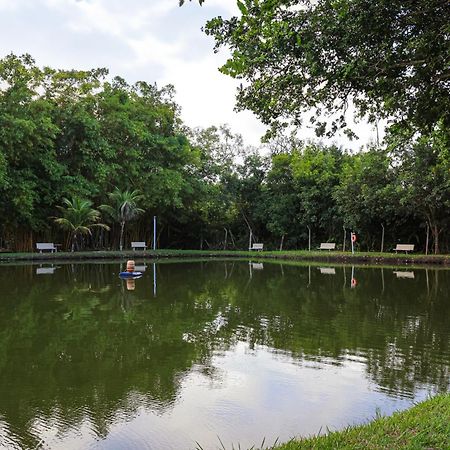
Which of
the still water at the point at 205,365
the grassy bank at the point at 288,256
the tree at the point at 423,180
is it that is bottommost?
the still water at the point at 205,365

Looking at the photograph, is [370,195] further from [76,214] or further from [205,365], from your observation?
[205,365]

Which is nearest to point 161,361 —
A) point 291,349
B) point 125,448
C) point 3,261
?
point 291,349

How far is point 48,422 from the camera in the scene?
429 cm

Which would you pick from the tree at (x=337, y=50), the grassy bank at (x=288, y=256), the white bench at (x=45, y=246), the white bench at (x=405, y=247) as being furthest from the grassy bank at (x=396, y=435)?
the white bench at (x=45, y=246)

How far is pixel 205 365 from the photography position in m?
6.15

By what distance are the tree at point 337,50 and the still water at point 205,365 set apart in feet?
10.8

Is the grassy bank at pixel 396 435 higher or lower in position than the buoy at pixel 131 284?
lower

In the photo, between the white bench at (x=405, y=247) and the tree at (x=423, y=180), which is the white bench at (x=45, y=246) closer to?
the tree at (x=423, y=180)

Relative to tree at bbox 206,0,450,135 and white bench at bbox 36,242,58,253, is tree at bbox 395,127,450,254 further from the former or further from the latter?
white bench at bbox 36,242,58,253

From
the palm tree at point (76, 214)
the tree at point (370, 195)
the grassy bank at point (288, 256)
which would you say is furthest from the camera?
the palm tree at point (76, 214)

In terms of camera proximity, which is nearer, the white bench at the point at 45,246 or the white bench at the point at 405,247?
the white bench at the point at 45,246

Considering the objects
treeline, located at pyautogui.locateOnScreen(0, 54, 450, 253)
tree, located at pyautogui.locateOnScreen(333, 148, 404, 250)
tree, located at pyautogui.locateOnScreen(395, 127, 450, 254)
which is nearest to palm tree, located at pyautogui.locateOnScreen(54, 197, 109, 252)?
treeline, located at pyautogui.locateOnScreen(0, 54, 450, 253)

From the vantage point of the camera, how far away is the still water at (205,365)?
168 inches

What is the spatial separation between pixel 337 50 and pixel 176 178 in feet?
77.8
